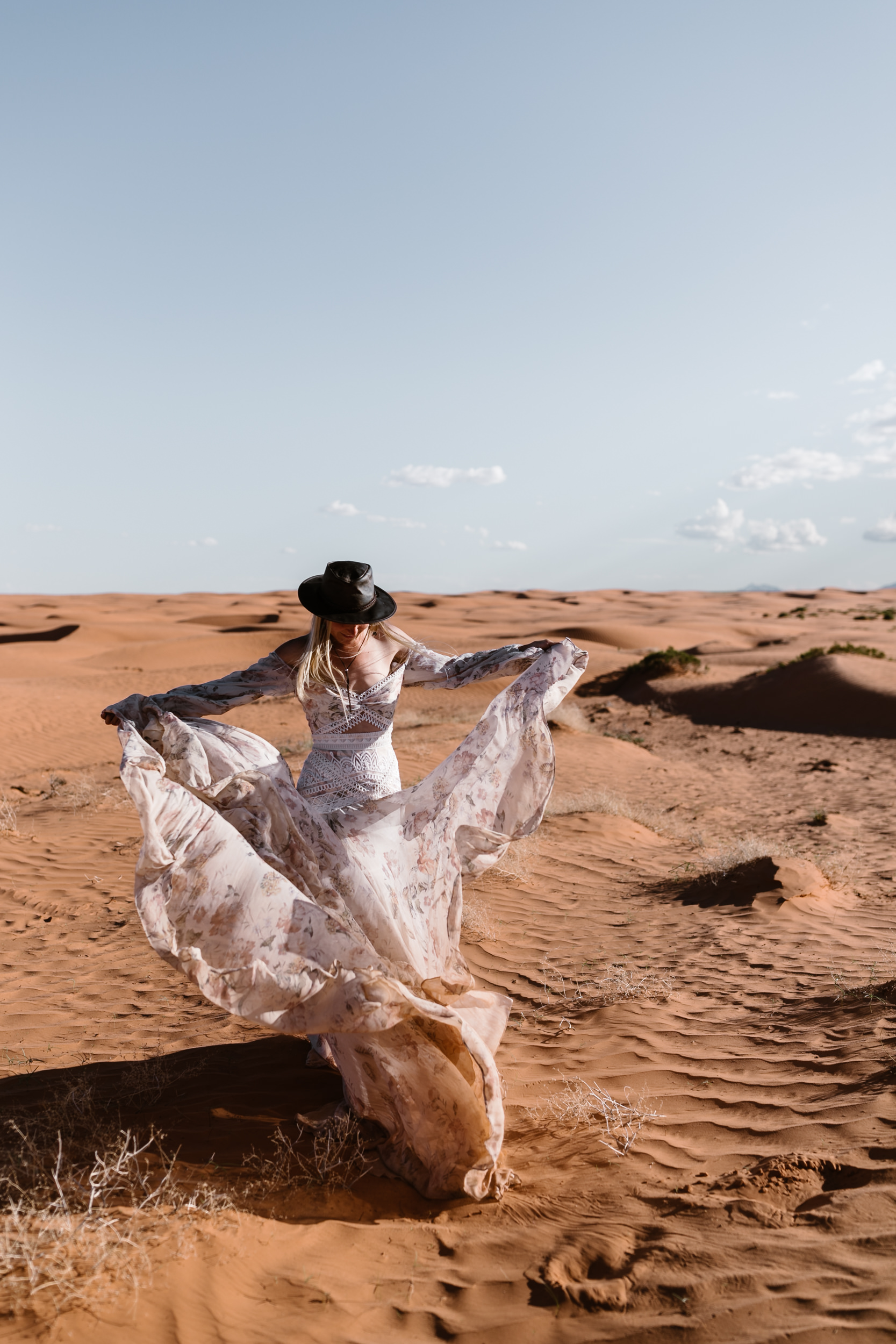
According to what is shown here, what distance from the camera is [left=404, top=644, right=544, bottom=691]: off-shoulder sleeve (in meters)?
3.98

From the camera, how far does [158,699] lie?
11.7ft

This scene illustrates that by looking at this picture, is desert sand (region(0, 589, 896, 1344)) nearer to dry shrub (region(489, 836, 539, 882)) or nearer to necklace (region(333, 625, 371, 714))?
dry shrub (region(489, 836, 539, 882))

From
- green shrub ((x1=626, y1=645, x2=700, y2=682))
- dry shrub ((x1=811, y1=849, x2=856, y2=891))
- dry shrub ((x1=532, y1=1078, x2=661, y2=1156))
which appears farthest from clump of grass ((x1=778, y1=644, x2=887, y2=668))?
dry shrub ((x1=532, y1=1078, x2=661, y2=1156))

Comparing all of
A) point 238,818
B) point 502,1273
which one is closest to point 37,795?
point 238,818

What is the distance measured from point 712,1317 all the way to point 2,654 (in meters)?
30.1

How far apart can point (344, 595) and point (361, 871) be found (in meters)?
1.13

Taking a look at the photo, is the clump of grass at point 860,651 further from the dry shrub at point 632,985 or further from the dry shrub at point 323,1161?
the dry shrub at point 323,1161

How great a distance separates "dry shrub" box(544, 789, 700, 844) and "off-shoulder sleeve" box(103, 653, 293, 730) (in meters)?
5.99

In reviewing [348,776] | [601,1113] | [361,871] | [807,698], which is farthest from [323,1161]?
[807,698]

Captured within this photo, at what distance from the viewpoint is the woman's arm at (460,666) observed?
3984 millimetres

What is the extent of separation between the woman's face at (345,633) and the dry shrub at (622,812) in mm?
5972

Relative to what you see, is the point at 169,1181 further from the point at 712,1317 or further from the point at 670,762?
the point at 670,762

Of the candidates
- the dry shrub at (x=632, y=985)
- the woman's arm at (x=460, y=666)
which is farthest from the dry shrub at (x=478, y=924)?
the woman's arm at (x=460, y=666)

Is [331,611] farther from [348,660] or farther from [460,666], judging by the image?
[460,666]
